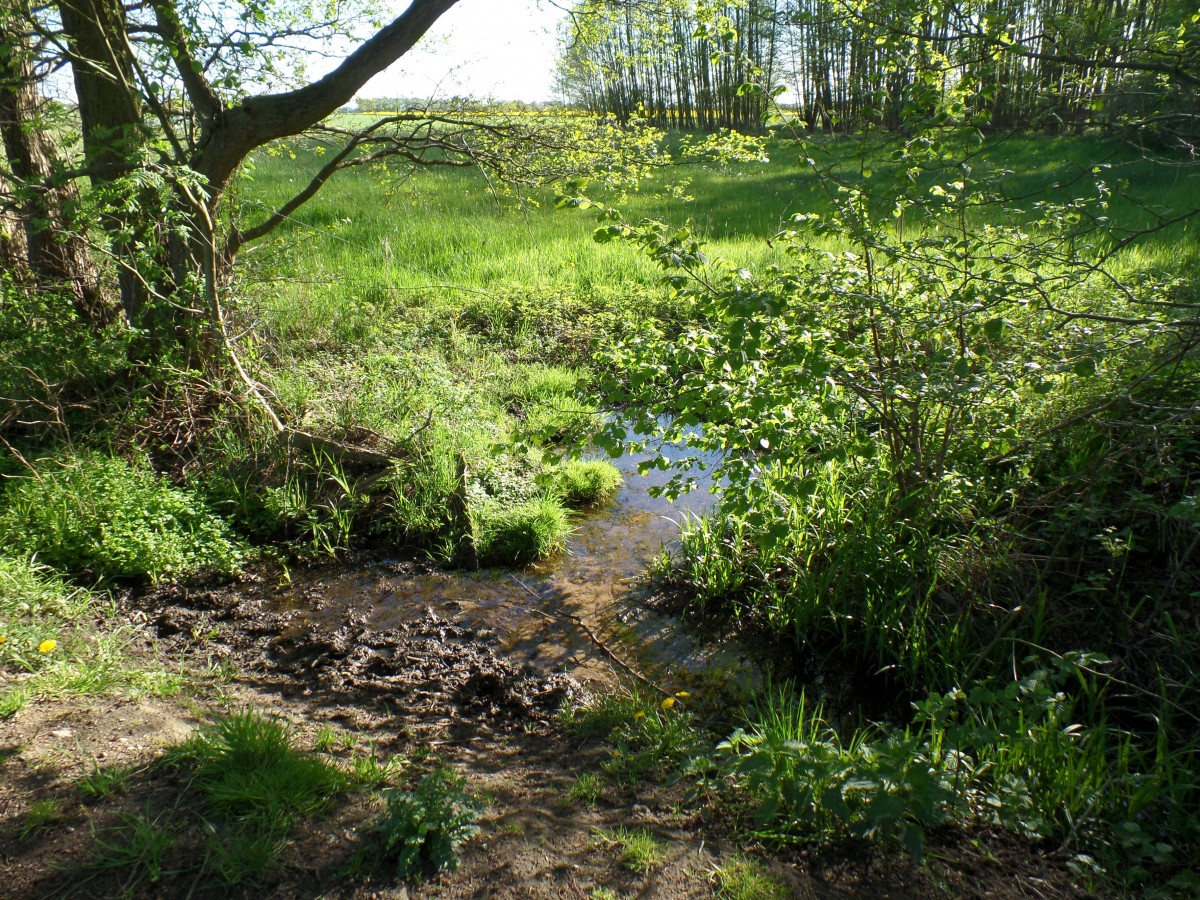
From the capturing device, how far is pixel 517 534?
5.27 metres

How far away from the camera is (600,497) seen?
601 centimetres

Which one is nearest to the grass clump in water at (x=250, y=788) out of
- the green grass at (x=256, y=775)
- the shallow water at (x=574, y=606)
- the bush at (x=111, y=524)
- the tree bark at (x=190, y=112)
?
the green grass at (x=256, y=775)

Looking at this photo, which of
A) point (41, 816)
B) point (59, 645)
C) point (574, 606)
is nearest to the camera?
point (41, 816)

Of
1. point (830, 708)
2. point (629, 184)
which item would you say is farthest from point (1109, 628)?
point (629, 184)

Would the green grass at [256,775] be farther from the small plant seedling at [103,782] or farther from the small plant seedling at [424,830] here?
the small plant seedling at [424,830]

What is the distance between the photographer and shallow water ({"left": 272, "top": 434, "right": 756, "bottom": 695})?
4.21m

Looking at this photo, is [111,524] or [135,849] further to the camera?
[111,524]

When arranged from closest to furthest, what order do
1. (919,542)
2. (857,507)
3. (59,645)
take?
(59,645), (919,542), (857,507)

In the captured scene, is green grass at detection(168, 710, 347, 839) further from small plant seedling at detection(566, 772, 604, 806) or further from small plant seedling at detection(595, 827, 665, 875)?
small plant seedling at detection(595, 827, 665, 875)

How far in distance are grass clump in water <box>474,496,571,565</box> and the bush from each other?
158 centimetres

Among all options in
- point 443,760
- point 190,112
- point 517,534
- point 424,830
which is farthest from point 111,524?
point 424,830

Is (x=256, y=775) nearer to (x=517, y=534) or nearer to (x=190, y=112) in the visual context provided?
(x=517, y=534)

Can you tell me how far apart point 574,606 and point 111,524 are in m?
2.89

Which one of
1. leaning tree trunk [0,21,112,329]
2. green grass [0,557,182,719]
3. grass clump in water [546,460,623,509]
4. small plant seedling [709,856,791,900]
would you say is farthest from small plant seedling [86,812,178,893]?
leaning tree trunk [0,21,112,329]
